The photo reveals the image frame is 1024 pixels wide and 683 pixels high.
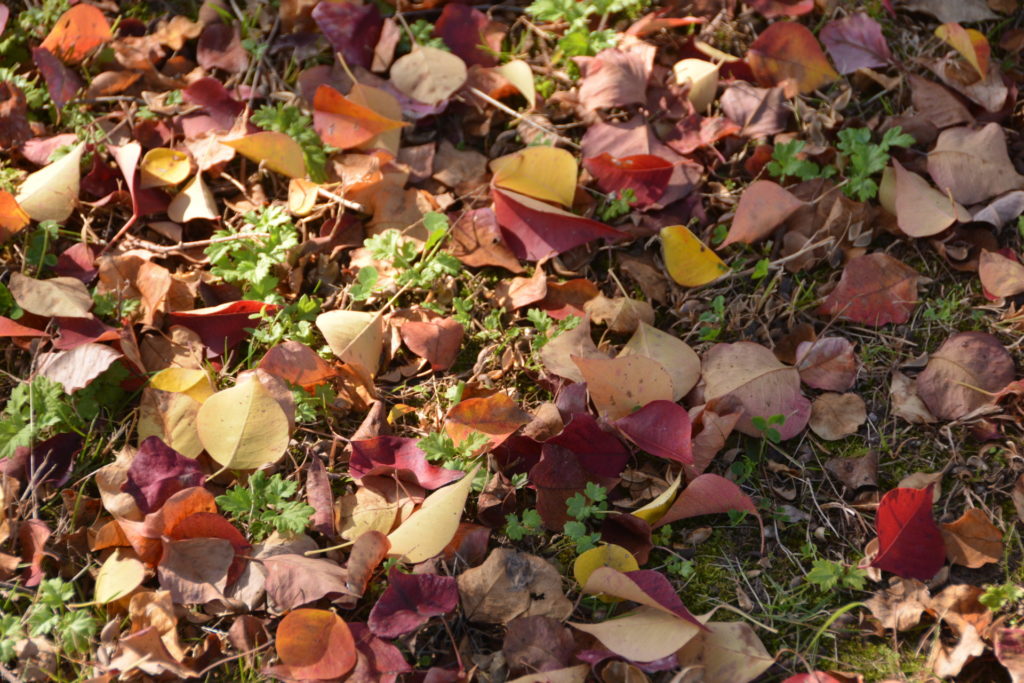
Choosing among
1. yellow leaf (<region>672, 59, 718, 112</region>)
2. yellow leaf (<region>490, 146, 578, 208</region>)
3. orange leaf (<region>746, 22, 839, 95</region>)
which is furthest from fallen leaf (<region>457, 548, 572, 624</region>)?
orange leaf (<region>746, 22, 839, 95</region>)

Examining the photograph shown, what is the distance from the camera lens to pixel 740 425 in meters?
1.74

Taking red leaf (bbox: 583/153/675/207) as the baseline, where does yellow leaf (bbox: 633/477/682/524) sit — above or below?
below

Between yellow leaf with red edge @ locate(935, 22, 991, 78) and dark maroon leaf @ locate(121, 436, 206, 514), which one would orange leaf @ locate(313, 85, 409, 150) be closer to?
dark maroon leaf @ locate(121, 436, 206, 514)

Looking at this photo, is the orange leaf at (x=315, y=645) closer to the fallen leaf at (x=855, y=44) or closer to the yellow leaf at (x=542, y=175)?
the yellow leaf at (x=542, y=175)

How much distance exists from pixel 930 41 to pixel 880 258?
74 cm

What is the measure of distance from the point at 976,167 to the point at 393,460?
149cm

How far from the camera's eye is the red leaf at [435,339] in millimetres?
1811

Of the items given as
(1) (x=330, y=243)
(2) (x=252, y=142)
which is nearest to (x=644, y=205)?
(1) (x=330, y=243)

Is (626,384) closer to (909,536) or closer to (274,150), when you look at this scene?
(909,536)

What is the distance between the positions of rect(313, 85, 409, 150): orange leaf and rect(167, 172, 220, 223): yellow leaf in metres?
0.30

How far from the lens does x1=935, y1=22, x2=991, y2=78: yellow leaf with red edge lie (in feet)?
6.84

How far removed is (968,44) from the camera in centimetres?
208

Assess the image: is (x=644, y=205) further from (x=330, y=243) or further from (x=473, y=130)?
(x=330, y=243)

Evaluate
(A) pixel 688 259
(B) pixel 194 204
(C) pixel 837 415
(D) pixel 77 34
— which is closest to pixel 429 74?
(B) pixel 194 204
